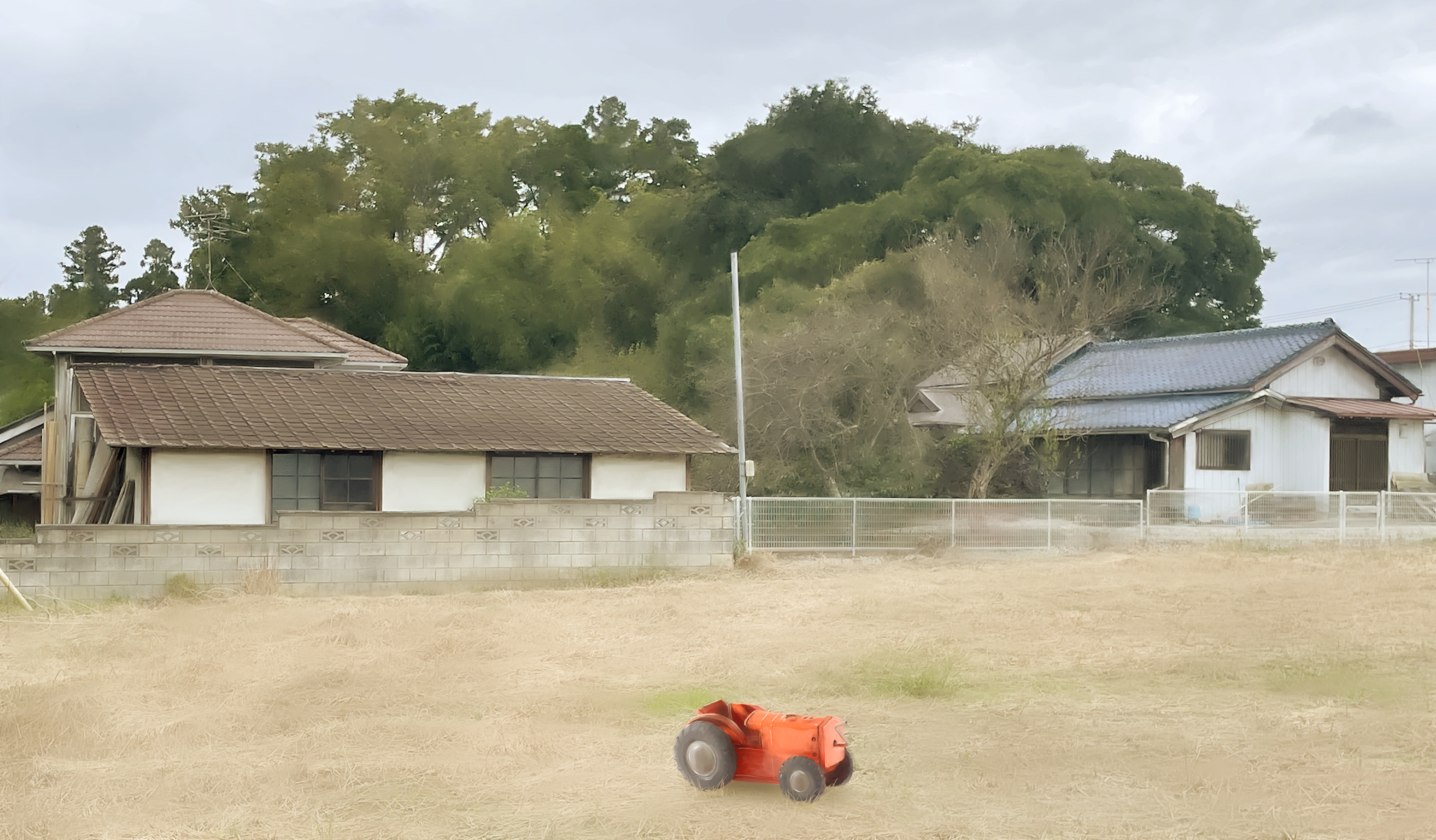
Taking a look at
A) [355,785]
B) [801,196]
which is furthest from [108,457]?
[801,196]

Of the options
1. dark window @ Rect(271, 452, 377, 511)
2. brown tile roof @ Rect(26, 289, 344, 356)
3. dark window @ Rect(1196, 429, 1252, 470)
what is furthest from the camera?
dark window @ Rect(1196, 429, 1252, 470)

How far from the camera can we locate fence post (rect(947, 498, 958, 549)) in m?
22.7

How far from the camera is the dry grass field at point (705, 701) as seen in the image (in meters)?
7.05

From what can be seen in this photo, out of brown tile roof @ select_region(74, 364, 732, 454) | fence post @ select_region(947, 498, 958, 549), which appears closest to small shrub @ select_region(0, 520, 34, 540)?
brown tile roof @ select_region(74, 364, 732, 454)

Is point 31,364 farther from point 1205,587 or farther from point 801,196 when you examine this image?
point 1205,587

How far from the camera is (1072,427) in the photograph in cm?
3011

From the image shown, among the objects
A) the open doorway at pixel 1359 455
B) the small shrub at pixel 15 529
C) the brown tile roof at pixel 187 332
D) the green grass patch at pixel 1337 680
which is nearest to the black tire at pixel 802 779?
the green grass patch at pixel 1337 680

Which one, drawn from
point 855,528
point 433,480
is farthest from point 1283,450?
point 433,480

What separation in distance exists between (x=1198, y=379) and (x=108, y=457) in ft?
77.4

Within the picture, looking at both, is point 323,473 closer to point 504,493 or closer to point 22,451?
point 504,493

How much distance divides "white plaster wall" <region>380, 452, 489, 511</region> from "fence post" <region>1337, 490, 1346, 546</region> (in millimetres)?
15723

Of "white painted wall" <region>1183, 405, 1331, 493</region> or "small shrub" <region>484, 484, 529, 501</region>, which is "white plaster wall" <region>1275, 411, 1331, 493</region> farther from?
"small shrub" <region>484, 484, 529, 501</region>

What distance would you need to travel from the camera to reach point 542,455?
20.6m

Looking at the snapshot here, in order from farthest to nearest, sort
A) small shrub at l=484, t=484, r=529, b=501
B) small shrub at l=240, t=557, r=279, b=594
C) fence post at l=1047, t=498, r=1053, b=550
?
fence post at l=1047, t=498, r=1053, b=550, small shrub at l=484, t=484, r=529, b=501, small shrub at l=240, t=557, r=279, b=594
